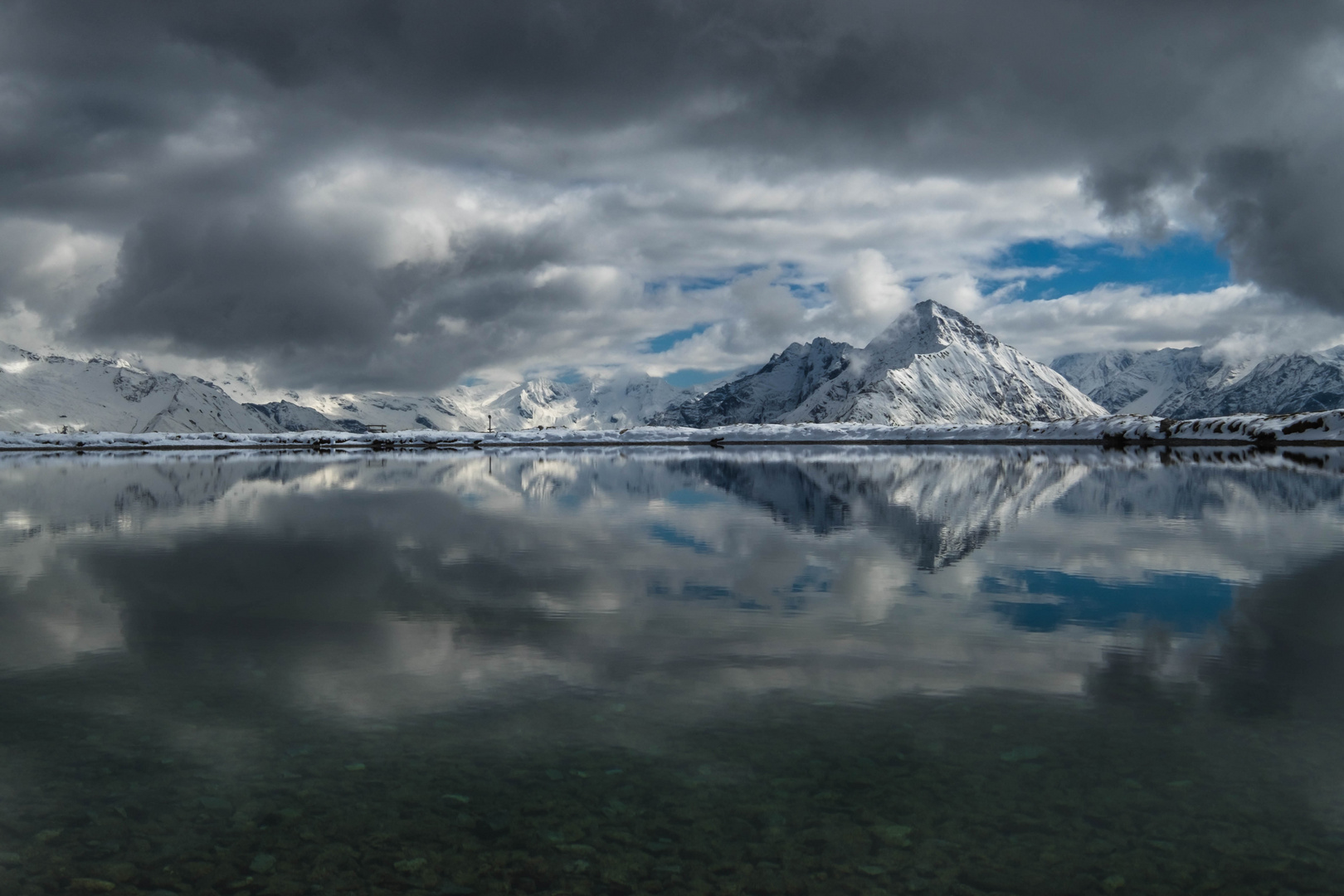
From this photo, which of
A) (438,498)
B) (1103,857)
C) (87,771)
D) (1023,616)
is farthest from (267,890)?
(438,498)

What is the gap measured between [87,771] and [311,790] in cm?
325

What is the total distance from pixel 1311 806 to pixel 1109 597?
1228 centimetres

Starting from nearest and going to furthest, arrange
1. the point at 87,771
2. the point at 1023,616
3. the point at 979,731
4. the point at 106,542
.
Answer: the point at 87,771
the point at 979,731
the point at 1023,616
the point at 106,542

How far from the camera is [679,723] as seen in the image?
43.9ft

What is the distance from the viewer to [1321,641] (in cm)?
1773

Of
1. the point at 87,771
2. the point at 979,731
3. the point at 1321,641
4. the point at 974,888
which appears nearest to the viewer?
the point at 974,888

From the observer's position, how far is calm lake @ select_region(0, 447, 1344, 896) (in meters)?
9.49

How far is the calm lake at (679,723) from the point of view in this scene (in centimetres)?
949

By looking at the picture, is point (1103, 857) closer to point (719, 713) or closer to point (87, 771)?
point (719, 713)

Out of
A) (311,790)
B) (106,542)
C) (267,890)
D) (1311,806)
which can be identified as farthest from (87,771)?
(106,542)

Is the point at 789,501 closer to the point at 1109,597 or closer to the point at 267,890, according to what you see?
the point at 1109,597

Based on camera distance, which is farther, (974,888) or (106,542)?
(106,542)

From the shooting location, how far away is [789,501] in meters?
53.8

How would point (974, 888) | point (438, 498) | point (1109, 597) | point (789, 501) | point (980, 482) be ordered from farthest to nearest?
point (980, 482) → point (438, 498) → point (789, 501) → point (1109, 597) → point (974, 888)
